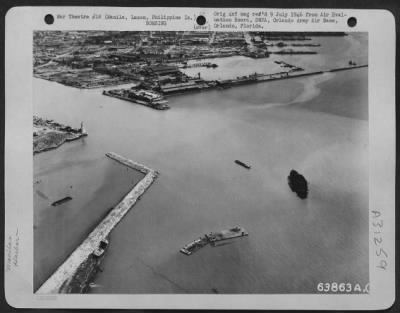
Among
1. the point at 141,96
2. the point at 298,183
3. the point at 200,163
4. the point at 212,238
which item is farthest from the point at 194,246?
the point at 141,96

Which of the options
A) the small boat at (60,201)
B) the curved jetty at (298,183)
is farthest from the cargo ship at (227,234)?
the small boat at (60,201)

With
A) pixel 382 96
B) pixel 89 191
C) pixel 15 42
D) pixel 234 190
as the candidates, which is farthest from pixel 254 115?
pixel 15 42

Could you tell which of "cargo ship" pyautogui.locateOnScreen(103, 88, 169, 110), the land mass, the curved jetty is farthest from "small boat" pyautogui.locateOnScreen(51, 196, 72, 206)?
the curved jetty

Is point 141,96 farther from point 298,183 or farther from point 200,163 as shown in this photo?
point 298,183

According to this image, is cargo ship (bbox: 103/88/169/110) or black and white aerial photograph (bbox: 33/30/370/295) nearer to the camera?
black and white aerial photograph (bbox: 33/30/370/295)

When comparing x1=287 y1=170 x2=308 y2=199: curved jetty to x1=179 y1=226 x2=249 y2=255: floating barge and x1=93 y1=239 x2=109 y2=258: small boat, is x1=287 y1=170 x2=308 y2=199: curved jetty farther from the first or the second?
x1=93 y1=239 x2=109 y2=258: small boat

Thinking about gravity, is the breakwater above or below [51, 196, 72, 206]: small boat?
above
